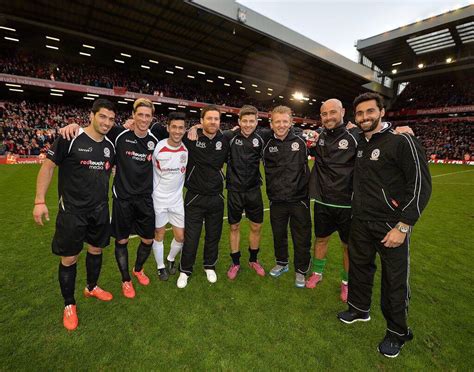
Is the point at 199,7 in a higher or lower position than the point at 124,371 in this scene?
higher

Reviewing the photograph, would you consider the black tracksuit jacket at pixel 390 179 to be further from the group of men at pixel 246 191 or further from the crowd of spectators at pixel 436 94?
the crowd of spectators at pixel 436 94

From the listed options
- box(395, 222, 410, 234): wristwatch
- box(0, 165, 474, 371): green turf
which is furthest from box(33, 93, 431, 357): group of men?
box(0, 165, 474, 371): green turf

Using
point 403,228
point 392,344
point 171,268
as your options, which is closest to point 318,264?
point 392,344

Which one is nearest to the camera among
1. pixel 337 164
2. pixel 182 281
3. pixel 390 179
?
pixel 390 179

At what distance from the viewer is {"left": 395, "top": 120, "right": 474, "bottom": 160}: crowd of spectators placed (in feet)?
108

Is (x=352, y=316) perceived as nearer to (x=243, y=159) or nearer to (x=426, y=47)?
(x=243, y=159)

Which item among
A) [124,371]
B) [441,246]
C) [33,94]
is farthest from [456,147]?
[33,94]

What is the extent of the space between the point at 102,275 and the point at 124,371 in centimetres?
205

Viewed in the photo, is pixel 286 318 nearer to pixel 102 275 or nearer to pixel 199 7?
pixel 102 275

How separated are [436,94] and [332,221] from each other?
52609 millimetres

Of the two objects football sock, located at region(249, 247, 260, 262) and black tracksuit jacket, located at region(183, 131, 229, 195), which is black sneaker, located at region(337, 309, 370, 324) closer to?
football sock, located at region(249, 247, 260, 262)

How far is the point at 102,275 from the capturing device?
4086 mm

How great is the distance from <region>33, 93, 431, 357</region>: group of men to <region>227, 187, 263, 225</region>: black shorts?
0.05 ft

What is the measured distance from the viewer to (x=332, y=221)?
3.71 meters
